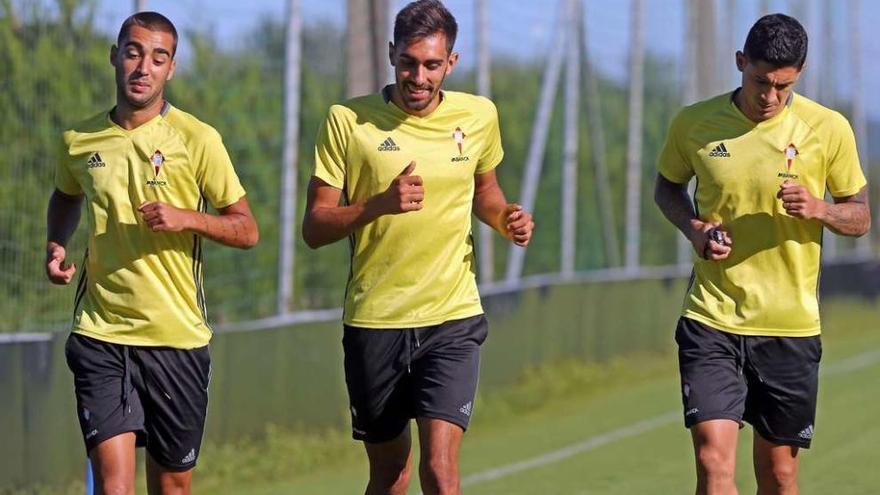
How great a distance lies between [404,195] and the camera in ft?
25.1

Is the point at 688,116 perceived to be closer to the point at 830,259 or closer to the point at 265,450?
the point at 265,450

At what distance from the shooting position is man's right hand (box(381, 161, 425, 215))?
25.1 ft

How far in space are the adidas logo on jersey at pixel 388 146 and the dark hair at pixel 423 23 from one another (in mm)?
400

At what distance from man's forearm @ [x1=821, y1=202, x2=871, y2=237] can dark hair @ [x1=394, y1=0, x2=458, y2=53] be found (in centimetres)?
169

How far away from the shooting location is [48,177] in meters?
11.8

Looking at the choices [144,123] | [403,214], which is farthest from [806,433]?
[144,123]

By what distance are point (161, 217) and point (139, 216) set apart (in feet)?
1.24

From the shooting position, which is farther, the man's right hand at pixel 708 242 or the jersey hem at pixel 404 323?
the jersey hem at pixel 404 323

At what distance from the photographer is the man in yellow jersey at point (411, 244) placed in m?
8.05

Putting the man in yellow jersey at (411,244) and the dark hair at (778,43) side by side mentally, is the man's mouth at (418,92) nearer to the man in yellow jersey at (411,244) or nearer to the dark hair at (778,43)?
the man in yellow jersey at (411,244)

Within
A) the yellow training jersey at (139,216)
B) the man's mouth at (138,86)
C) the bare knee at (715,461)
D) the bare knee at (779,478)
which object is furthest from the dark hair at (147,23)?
the bare knee at (779,478)

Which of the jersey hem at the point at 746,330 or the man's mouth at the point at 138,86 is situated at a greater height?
the man's mouth at the point at 138,86

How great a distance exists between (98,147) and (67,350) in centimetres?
82

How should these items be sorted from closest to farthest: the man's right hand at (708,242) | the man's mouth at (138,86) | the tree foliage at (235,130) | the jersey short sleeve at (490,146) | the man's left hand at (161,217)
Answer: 1. the man's left hand at (161,217)
2. the man's mouth at (138,86)
3. the man's right hand at (708,242)
4. the jersey short sleeve at (490,146)
5. the tree foliage at (235,130)
